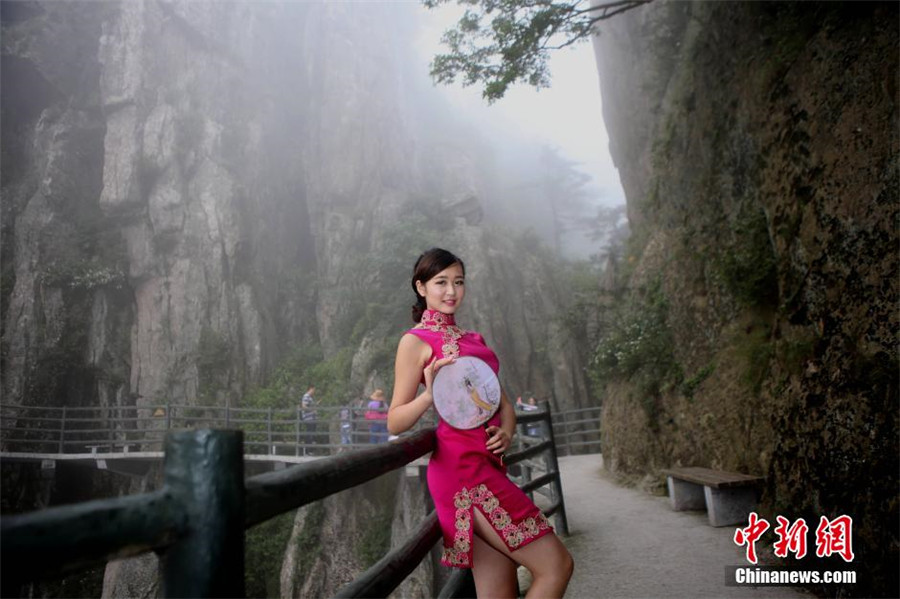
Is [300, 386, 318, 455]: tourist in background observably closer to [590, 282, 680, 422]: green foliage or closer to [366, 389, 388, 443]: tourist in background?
[366, 389, 388, 443]: tourist in background

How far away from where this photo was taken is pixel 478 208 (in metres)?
25.6

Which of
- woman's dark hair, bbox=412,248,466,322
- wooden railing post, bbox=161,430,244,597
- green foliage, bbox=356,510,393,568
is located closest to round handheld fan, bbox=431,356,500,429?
A: woman's dark hair, bbox=412,248,466,322

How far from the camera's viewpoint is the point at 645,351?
8023 millimetres

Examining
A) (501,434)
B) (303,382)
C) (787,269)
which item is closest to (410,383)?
(501,434)

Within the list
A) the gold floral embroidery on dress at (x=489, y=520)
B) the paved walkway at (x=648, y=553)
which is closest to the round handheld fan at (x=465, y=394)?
the gold floral embroidery on dress at (x=489, y=520)

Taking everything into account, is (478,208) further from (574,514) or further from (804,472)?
(804,472)

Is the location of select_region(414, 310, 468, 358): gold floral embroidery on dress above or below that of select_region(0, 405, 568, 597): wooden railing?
above

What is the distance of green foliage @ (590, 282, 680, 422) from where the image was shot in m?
7.63

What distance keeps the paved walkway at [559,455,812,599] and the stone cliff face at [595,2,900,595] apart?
0.59 m

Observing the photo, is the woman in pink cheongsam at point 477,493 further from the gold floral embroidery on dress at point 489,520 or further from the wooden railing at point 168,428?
the wooden railing at point 168,428

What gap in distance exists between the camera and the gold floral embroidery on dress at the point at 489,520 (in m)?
1.55

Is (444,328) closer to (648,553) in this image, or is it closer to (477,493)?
(477,493)

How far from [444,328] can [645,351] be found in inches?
271

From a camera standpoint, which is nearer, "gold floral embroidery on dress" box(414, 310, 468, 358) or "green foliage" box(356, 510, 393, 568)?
"gold floral embroidery on dress" box(414, 310, 468, 358)
